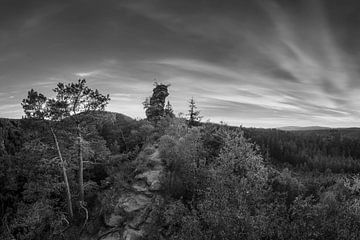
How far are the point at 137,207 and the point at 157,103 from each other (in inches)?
1476

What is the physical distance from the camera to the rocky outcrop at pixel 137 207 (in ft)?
77.5

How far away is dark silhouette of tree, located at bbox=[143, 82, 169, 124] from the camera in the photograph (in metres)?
60.3

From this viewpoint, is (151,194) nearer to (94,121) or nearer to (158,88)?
(94,121)

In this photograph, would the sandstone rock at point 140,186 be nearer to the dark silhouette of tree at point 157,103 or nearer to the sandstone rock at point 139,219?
the sandstone rock at point 139,219

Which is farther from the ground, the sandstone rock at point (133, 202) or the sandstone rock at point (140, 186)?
the sandstone rock at point (140, 186)

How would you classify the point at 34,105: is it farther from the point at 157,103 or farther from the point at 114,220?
the point at 157,103

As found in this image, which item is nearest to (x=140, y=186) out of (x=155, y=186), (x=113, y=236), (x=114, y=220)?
(x=155, y=186)

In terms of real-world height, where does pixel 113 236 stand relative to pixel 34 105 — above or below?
below

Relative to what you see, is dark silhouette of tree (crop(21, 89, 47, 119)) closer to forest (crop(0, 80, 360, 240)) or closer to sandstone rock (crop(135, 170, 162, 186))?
forest (crop(0, 80, 360, 240))

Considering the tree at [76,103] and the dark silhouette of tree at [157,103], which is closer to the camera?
the tree at [76,103]

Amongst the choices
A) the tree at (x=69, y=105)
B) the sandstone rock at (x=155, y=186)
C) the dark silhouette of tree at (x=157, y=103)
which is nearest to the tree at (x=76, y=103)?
the tree at (x=69, y=105)

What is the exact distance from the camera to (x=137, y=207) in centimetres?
2558

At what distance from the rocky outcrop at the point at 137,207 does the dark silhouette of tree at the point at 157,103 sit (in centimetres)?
3151

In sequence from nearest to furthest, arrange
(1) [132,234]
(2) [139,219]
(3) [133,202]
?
(1) [132,234]
(2) [139,219]
(3) [133,202]
